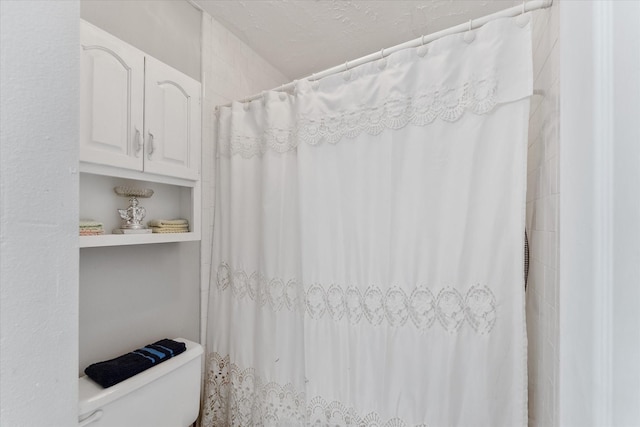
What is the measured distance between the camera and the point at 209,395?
1.51m

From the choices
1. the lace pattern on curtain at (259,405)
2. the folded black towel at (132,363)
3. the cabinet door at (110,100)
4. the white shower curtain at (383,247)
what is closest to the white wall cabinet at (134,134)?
the cabinet door at (110,100)

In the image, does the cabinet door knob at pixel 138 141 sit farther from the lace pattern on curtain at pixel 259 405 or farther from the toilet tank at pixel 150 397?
the lace pattern on curtain at pixel 259 405

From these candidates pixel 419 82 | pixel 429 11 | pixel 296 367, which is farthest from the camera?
pixel 429 11

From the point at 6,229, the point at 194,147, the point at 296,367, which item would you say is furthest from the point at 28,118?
the point at 296,367

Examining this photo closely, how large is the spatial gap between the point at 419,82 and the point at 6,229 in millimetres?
1164

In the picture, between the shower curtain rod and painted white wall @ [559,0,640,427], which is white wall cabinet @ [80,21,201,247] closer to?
the shower curtain rod

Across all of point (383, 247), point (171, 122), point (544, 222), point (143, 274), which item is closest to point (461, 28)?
point (544, 222)

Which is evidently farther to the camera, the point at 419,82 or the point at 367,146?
the point at 367,146

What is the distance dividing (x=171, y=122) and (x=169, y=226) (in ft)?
1.51

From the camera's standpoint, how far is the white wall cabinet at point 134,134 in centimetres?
95

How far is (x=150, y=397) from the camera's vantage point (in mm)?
1050

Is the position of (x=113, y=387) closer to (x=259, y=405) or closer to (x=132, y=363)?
(x=132, y=363)

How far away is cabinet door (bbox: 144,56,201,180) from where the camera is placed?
3.72 feet

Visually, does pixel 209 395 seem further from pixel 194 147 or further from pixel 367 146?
pixel 367 146
